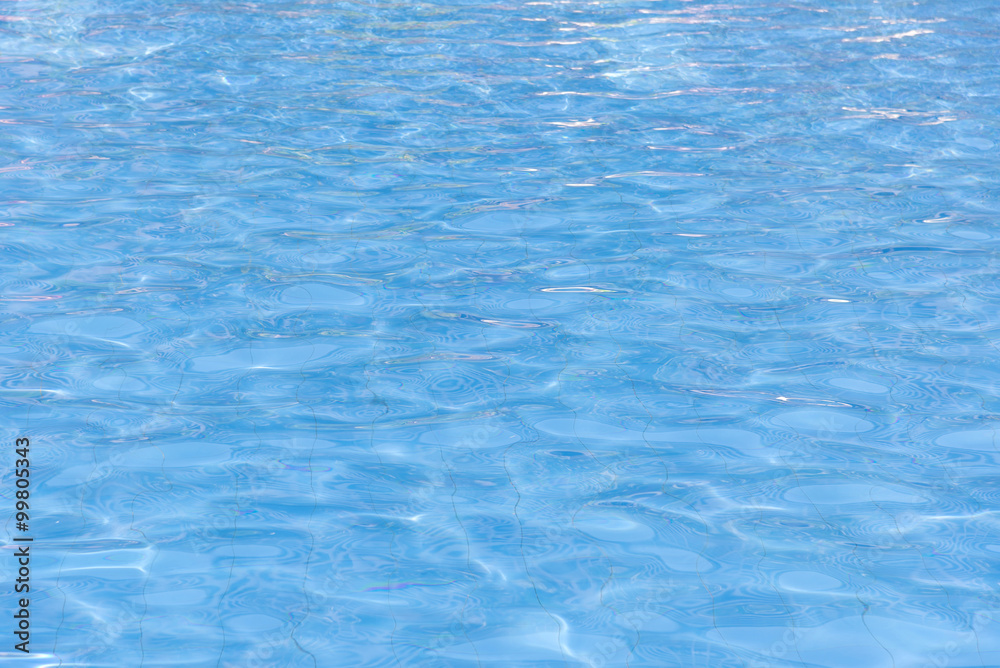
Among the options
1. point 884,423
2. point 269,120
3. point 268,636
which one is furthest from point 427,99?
point 268,636

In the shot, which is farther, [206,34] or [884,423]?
[206,34]

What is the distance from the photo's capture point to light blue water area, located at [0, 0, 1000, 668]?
6.27ft

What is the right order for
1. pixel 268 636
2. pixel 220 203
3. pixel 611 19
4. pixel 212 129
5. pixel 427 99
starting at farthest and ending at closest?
pixel 611 19 → pixel 427 99 → pixel 212 129 → pixel 220 203 → pixel 268 636

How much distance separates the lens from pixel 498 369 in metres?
2.67

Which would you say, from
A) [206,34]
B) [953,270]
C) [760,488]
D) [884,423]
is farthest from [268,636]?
[206,34]

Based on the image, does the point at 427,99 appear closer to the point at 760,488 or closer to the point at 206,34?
the point at 206,34

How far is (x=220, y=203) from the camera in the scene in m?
3.54

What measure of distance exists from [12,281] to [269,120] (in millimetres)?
1728

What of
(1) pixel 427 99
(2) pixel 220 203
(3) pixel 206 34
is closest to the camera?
(2) pixel 220 203

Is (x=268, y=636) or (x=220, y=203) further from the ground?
(x=220, y=203)

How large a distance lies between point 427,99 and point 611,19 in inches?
86.4

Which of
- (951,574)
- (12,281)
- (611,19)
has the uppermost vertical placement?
(611,19)

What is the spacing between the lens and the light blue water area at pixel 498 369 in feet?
6.27

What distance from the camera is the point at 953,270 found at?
3.22 meters
